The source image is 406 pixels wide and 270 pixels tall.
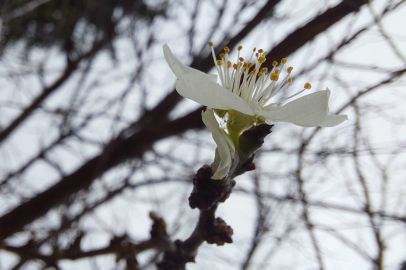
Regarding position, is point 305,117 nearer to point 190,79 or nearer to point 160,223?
point 190,79

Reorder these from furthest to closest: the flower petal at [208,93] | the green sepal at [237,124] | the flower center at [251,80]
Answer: the flower center at [251,80]
the green sepal at [237,124]
the flower petal at [208,93]

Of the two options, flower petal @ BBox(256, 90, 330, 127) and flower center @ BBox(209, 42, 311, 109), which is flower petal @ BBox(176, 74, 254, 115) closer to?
flower petal @ BBox(256, 90, 330, 127)

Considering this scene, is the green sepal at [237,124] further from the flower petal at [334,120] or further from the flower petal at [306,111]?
the flower petal at [334,120]

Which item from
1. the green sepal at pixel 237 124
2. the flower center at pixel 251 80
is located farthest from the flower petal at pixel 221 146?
the flower center at pixel 251 80

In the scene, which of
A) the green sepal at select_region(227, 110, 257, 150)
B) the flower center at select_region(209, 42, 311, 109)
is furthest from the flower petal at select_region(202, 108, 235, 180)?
the flower center at select_region(209, 42, 311, 109)

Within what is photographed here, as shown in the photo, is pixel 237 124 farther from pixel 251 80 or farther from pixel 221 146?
pixel 251 80

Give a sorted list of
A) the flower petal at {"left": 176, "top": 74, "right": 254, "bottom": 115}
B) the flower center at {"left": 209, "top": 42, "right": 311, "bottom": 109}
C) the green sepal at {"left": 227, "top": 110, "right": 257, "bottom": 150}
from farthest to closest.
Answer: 1. the flower center at {"left": 209, "top": 42, "right": 311, "bottom": 109}
2. the green sepal at {"left": 227, "top": 110, "right": 257, "bottom": 150}
3. the flower petal at {"left": 176, "top": 74, "right": 254, "bottom": 115}
